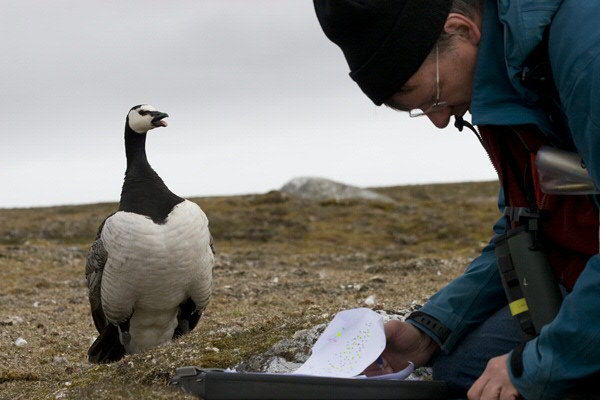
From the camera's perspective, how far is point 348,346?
4.27 metres

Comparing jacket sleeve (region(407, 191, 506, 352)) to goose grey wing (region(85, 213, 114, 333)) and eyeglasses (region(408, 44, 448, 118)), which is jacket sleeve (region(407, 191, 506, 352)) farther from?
goose grey wing (region(85, 213, 114, 333))

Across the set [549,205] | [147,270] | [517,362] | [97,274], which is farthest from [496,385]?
[97,274]

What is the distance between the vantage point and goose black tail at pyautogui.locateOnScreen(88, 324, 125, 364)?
863cm

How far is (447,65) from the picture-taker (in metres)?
3.66

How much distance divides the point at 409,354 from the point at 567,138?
1468 mm

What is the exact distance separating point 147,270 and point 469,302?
4764 millimetres

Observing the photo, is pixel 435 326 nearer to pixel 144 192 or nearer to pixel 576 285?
pixel 576 285

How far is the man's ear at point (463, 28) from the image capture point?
11.8ft

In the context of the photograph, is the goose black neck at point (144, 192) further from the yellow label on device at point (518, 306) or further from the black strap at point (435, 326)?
the yellow label on device at point (518, 306)

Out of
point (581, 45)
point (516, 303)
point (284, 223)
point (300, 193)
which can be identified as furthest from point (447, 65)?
point (300, 193)

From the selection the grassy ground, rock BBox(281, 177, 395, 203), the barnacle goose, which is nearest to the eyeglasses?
the grassy ground

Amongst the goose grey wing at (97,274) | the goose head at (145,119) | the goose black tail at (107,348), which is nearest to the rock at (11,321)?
the goose grey wing at (97,274)

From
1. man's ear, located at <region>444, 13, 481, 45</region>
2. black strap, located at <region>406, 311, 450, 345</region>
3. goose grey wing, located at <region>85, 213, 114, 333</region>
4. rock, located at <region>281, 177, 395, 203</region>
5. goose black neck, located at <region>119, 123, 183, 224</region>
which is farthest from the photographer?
rock, located at <region>281, 177, 395, 203</region>

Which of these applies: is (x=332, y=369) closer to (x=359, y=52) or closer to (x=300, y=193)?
(x=359, y=52)
